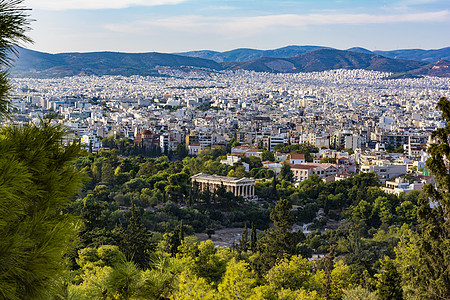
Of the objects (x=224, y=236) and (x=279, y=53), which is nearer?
(x=224, y=236)

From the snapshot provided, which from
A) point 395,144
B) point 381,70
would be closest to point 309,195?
point 395,144

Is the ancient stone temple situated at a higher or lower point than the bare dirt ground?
higher

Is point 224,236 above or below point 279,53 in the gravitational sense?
below

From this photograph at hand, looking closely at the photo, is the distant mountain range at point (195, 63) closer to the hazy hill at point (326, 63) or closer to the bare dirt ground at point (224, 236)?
the hazy hill at point (326, 63)

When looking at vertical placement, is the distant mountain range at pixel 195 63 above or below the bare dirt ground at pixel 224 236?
above

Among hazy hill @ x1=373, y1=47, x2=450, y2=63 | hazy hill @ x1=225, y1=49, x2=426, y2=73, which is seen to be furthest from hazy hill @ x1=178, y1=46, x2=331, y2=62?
hazy hill @ x1=225, y1=49, x2=426, y2=73

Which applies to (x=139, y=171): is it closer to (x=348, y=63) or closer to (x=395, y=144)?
(x=395, y=144)

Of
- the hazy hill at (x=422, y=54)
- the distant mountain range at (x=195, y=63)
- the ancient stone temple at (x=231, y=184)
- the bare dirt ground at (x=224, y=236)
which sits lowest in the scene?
Answer: the bare dirt ground at (x=224, y=236)

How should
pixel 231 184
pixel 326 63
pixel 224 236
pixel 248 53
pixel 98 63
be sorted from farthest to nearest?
pixel 248 53 < pixel 326 63 < pixel 98 63 < pixel 231 184 < pixel 224 236

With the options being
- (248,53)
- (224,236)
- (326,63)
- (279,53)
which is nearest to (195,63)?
(326,63)

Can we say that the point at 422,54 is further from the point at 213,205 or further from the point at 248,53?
the point at 213,205

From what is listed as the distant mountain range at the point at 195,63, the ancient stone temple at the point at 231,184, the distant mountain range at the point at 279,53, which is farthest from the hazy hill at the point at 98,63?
the ancient stone temple at the point at 231,184

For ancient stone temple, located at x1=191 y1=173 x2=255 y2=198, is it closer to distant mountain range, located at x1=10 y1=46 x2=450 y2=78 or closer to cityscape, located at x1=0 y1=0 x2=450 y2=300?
cityscape, located at x1=0 y1=0 x2=450 y2=300
